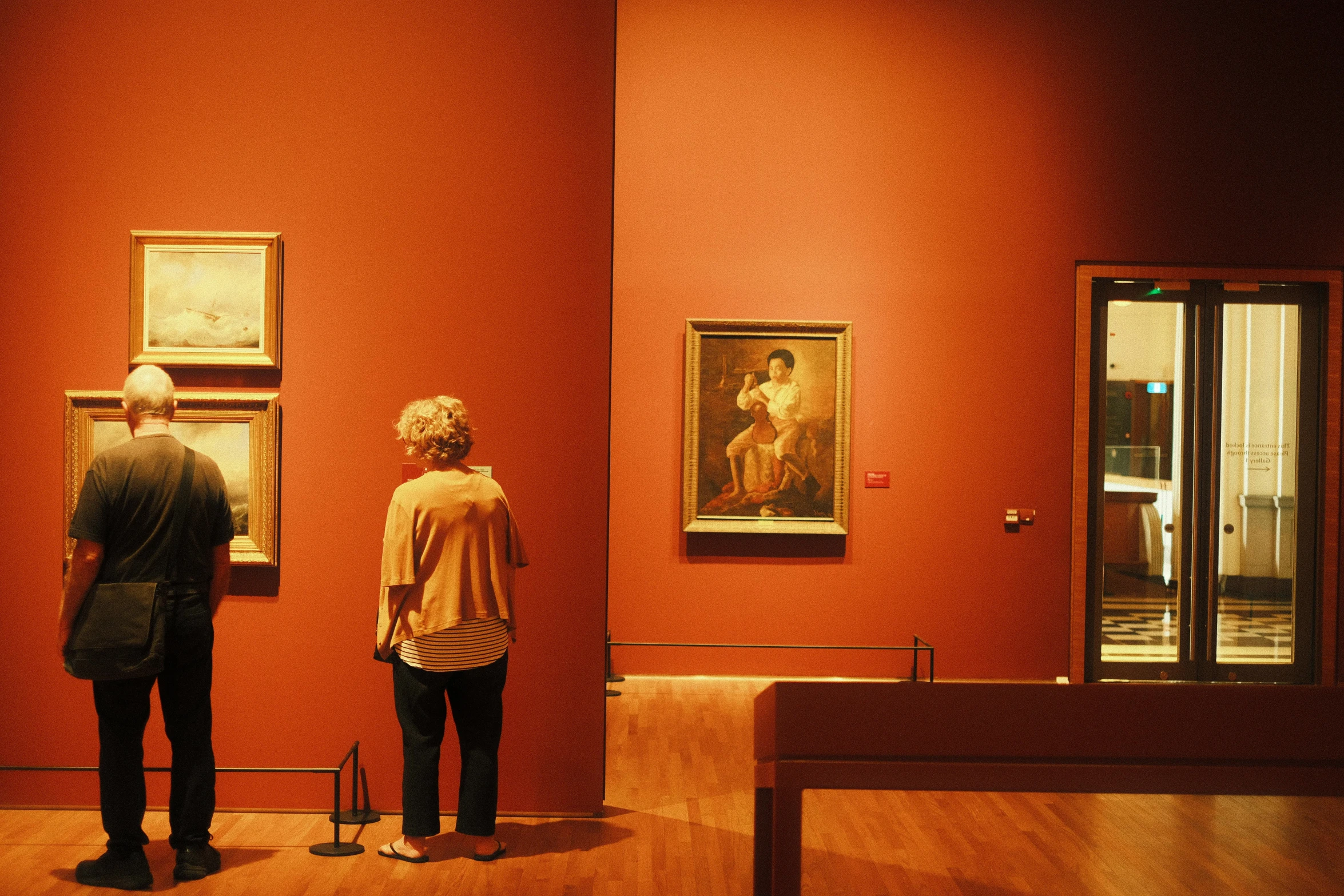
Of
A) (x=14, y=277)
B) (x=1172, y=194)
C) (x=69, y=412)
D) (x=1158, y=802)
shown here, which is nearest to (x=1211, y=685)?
(x=1158, y=802)

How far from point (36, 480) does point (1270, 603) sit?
26.8 feet

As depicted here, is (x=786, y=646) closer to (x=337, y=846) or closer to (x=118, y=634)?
(x=337, y=846)

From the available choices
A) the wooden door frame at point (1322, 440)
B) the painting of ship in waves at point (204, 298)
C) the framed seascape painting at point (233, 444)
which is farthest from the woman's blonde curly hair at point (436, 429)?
the wooden door frame at point (1322, 440)

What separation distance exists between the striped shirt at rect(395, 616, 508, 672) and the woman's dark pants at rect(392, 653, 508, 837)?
4 centimetres

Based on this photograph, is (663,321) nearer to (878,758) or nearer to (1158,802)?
(1158,802)

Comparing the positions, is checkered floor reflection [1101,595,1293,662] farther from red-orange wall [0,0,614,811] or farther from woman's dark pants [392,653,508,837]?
woman's dark pants [392,653,508,837]

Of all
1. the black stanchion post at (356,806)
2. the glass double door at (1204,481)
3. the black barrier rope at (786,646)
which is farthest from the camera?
the glass double door at (1204,481)

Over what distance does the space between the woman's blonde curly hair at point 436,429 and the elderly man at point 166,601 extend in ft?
2.46

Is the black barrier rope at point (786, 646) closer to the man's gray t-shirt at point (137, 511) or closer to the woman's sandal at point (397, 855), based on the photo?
the woman's sandal at point (397, 855)

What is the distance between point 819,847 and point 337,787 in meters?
2.03

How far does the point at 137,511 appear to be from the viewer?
12.2ft

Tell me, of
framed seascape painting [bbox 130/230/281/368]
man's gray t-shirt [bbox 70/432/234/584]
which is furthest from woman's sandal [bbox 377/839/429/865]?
framed seascape painting [bbox 130/230/281/368]

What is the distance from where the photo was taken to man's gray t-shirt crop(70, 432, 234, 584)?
369cm

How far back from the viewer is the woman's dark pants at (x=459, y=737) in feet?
13.0
